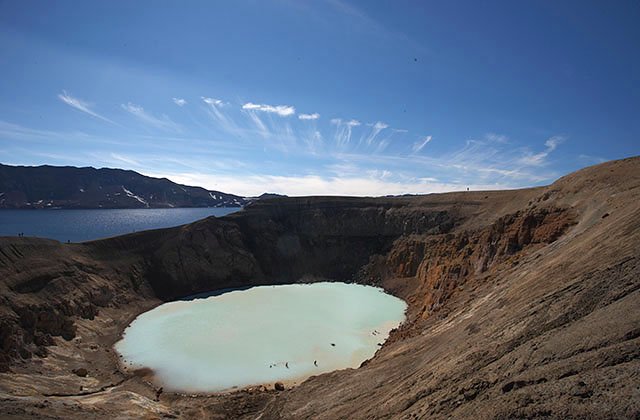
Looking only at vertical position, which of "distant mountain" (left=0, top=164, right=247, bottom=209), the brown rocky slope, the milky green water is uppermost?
"distant mountain" (left=0, top=164, right=247, bottom=209)

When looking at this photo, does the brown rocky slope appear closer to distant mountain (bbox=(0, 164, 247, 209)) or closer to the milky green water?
the milky green water

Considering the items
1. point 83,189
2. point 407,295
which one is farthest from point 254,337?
point 83,189

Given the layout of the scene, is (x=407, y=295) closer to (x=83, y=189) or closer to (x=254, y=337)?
(x=254, y=337)

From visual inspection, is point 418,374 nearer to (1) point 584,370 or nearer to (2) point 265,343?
(1) point 584,370

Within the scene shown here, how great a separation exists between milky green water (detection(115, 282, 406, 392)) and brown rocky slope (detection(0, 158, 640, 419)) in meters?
1.93

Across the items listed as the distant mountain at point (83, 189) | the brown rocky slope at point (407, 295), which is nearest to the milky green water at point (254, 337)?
the brown rocky slope at point (407, 295)

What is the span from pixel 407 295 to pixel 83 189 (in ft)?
564

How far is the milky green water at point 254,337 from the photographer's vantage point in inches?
982

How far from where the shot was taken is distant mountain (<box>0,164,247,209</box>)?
494ft

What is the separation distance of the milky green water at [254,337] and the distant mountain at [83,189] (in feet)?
487

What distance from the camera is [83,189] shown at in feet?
548

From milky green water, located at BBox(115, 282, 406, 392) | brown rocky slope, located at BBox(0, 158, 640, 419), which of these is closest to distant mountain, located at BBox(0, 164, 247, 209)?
brown rocky slope, located at BBox(0, 158, 640, 419)

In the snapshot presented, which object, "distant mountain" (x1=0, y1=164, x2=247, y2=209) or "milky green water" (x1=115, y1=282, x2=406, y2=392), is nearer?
"milky green water" (x1=115, y1=282, x2=406, y2=392)

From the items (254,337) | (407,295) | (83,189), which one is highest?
(83,189)
